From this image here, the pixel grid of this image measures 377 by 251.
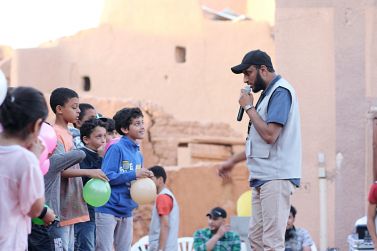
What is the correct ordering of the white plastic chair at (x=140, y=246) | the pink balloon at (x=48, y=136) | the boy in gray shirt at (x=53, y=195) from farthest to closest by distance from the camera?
the white plastic chair at (x=140, y=246)
the boy in gray shirt at (x=53, y=195)
the pink balloon at (x=48, y=136)

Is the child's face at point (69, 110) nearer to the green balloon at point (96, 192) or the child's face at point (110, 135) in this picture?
the green balloon at point (96, 192)

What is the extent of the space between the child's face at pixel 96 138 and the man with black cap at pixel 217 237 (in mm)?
2337

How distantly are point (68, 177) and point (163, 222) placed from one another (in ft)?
9.75

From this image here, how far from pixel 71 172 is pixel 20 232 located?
1.85 meters

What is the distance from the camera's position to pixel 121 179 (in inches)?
263

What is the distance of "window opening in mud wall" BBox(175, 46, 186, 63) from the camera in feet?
101

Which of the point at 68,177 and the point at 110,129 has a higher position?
the point at 110,129

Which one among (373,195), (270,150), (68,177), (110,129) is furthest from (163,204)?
(270,150)

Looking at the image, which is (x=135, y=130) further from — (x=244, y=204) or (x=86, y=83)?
(x=86, y=83)

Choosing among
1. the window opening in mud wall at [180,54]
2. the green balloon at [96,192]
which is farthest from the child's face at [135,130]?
the window opening in mud wall at [180,54]

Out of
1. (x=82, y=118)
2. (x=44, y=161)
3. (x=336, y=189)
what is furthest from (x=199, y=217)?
(x=44, y=161)

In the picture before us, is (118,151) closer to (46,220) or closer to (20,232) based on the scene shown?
(46,220)

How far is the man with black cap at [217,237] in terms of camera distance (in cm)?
876

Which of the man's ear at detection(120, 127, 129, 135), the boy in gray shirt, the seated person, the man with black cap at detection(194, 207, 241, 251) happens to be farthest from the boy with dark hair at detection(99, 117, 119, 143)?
the seated person
